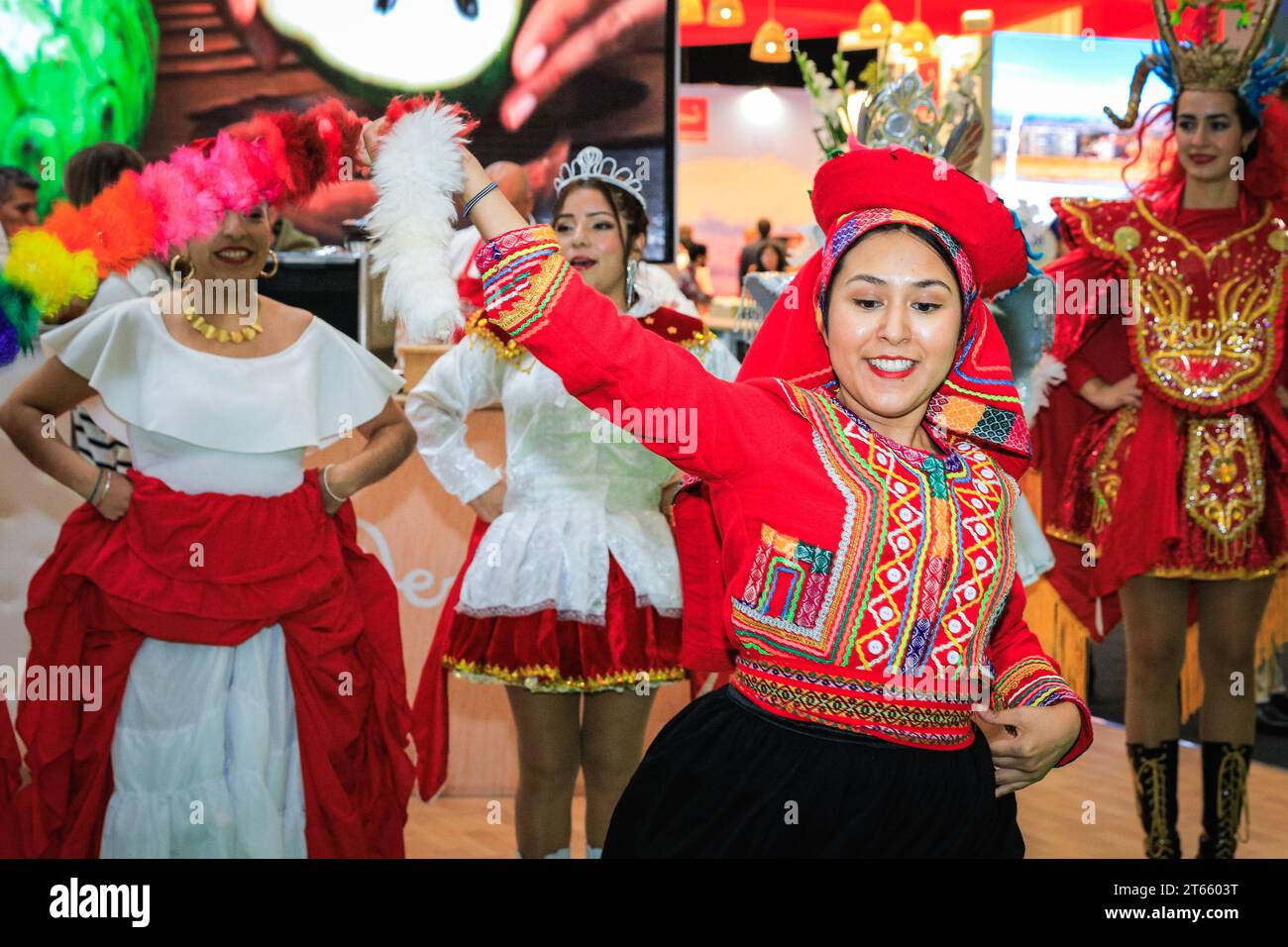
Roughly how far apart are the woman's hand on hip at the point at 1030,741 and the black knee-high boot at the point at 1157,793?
6.10 ft

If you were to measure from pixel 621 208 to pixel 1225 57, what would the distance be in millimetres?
1560

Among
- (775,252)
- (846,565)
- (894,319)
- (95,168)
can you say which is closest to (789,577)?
(846,565)

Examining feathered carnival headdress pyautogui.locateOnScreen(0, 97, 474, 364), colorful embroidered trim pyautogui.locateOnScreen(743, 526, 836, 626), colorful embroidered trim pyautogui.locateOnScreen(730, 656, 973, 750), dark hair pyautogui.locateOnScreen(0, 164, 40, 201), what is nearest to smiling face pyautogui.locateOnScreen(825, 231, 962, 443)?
colorful embroidered trim pyautogui.locateOnScreen(743, 526, 836, 626)

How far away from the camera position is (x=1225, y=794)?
3.47 meters

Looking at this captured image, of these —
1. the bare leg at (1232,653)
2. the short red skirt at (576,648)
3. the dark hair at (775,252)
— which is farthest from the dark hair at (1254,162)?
the dark hair at (775,252)

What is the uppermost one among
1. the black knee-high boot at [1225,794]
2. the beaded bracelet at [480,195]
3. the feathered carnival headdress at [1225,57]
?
the feathered carnival headdress at [1225,57]

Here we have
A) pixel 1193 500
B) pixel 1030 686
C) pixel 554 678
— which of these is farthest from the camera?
pixel 1193 500

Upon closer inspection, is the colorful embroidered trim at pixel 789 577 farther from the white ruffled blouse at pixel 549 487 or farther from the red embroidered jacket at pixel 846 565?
the white ruffled blouse at pixel 549 487

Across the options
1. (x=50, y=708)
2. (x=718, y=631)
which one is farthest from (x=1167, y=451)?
(x=50, y=708)

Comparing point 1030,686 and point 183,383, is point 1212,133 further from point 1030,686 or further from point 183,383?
point 183,383

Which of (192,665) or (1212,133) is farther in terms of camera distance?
(1212,133)

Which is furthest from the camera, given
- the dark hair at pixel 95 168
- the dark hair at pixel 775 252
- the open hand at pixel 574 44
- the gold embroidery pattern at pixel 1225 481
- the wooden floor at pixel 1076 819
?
the dark hair at pixel 775 252

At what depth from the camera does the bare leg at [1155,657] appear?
3477mm
